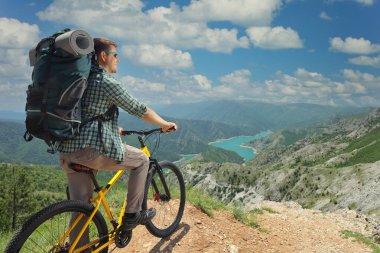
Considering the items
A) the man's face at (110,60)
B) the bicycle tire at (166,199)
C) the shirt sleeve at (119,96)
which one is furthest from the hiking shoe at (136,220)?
the man's face at (110,60)

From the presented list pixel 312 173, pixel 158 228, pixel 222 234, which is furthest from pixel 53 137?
pixel 312 173

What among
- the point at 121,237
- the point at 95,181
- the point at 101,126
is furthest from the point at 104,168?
the point at 121,237

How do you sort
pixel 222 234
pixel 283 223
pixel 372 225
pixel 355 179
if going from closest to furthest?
pixel 222 234 → pixel 283 223 → pixel 372 225 → pixel 355 179

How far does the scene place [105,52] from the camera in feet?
18.3

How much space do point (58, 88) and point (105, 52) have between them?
1170 millimetres

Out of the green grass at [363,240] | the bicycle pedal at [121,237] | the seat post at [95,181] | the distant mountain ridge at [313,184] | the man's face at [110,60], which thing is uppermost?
the man's face at [110,60]

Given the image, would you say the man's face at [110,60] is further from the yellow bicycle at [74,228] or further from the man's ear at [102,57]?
the yellow bicycle at [74,228]

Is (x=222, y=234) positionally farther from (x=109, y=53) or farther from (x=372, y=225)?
(x=372, y=225)

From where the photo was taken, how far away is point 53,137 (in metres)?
4.80

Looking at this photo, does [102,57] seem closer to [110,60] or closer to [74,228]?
[110,60]

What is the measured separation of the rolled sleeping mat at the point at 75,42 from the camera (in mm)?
4660

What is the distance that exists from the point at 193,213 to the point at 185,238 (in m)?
1.60

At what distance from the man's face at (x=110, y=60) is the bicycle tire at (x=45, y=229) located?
6.92 feet

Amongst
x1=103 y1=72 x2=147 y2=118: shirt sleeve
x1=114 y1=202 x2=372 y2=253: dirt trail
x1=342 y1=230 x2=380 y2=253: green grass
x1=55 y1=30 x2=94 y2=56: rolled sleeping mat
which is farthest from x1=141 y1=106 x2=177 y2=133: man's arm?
x1=342 y1=230 x2=380 y2=253: green grass
